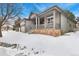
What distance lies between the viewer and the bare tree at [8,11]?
62.4 inches

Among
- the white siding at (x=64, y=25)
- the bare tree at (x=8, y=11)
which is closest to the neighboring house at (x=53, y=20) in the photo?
the white siding at (x=64, y=25)

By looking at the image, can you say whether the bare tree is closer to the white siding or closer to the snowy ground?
the snowy ground

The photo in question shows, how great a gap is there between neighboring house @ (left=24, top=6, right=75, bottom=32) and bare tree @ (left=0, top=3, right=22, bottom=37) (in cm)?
13

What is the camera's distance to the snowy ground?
5.07ft

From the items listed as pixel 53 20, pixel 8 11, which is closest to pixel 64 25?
pixel 53 20

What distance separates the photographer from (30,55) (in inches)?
61.4

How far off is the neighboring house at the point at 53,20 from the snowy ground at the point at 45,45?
8 centimetres

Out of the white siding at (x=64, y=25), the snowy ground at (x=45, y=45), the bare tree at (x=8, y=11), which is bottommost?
the snowy ground at (x=45, y=45)

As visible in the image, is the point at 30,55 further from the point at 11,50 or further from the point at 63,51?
the point at 63,51

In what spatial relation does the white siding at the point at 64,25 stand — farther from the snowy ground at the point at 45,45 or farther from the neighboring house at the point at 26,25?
the neighboring house at the point at 26,25

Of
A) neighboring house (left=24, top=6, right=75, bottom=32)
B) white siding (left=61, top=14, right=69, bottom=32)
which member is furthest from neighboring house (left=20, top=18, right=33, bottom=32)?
white siding (left=61, top=14, right=69, bottom=32)

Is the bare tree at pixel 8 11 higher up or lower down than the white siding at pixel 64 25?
higher up

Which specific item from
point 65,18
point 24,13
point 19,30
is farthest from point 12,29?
point 65,18

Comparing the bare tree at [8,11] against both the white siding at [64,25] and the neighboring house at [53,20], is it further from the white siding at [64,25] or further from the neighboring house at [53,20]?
the white siding at [64,25]
